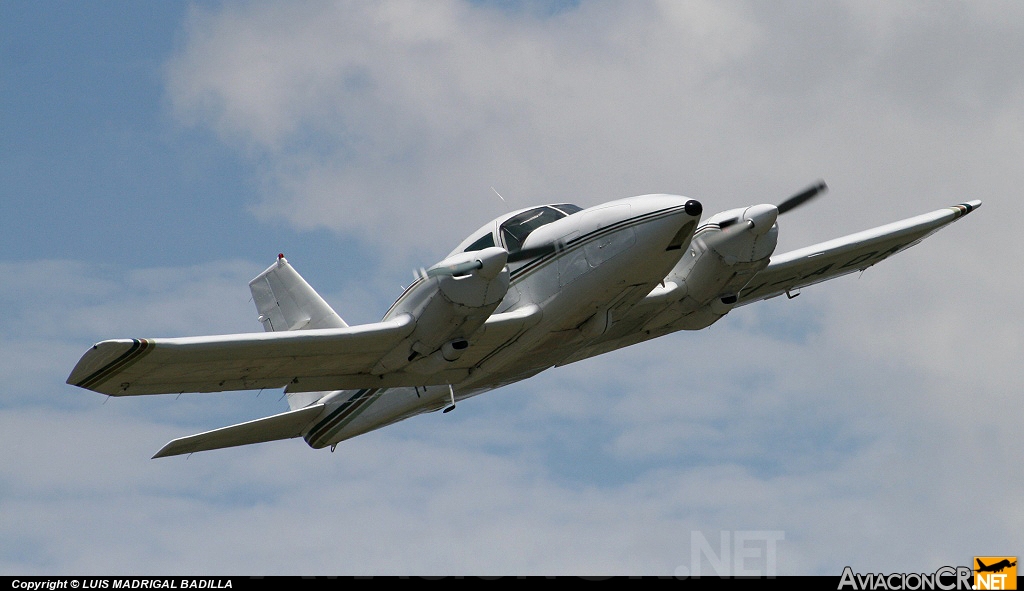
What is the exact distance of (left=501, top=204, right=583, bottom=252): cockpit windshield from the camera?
26141 mm

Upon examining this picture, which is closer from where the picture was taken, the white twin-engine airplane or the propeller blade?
the white twin-engine airplane

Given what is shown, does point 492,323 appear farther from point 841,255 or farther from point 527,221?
point 841,255

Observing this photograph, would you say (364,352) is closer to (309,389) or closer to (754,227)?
(309,389)

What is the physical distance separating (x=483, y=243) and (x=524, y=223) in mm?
949

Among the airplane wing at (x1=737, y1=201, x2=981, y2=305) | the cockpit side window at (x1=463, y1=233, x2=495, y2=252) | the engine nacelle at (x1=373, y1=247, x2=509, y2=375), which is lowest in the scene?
the engine nacelle at (x1=373, y1=247, x2=509, y2=375)

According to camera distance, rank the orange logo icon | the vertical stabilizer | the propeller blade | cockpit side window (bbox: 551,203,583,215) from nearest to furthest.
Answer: the orange logo icon → cockpit side window (bbox: 551,203,583,215) → the propeller blade → the vertical stabilizer

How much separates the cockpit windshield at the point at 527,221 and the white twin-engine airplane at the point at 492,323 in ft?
0.09

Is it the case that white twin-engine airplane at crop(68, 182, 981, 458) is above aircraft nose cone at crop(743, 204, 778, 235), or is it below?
below

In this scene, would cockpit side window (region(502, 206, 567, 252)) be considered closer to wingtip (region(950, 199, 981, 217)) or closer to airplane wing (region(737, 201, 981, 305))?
airplane wing (region(737, 201, 981, 305))

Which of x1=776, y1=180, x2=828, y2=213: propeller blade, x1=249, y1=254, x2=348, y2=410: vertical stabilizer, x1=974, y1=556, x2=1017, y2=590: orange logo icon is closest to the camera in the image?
Result: x1=974, y1=556, x2=1017, y2=590: orange logo icon

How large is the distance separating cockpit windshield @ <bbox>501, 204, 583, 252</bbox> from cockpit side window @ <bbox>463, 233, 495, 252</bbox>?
10.8 inches

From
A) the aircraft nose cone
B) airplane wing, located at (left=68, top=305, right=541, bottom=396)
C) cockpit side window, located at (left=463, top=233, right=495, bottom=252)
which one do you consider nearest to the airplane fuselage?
cockpit side window, located at (left=463, top=233, right=495, bottom=252)

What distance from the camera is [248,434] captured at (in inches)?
1139

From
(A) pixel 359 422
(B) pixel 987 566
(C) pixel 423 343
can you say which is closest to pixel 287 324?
(A) pixel 359 422
